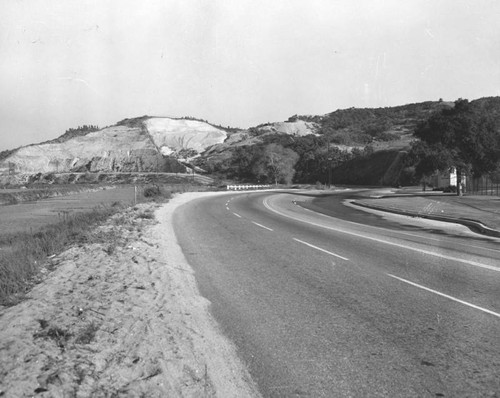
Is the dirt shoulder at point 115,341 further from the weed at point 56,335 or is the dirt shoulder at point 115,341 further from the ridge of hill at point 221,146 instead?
the ridge of hill at point 221,146

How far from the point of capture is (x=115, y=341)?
15.4 feet

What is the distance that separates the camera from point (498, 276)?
Answer: 817 cm

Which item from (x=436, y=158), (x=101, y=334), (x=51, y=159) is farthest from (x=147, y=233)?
(x=51, y=159)

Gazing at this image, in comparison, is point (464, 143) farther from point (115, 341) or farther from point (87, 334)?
point (87, 334)

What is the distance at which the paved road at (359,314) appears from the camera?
3986mm

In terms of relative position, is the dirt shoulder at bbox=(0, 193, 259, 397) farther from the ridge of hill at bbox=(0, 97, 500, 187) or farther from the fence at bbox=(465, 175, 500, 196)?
the ridge of hill at bbox=(0, 97, 500, 187)

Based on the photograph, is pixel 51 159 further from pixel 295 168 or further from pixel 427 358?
pixel 427 358

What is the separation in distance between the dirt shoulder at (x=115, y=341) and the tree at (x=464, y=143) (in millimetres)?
32572

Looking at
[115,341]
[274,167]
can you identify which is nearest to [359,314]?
[115,341]

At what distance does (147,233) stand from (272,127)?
170585 mm

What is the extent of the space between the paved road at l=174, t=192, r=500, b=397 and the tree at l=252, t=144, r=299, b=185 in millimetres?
85887

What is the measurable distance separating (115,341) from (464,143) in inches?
1488

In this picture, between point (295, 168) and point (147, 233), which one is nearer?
point (147, 233)

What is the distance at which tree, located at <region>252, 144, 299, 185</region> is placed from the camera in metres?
98.8
